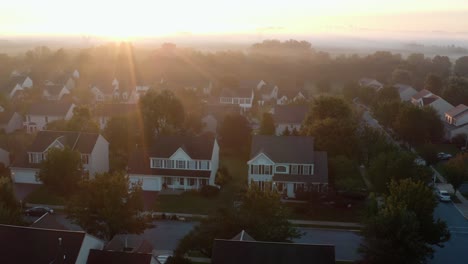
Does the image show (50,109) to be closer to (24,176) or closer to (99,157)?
(24,176)

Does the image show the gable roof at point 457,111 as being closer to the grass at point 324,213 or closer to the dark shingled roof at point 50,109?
the grass at point 324,213

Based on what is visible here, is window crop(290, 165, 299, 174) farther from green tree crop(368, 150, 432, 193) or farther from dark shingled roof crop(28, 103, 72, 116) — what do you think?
dark shingled roof crop(28, 103, 72, 116)

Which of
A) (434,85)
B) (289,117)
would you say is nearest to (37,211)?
(289,117)

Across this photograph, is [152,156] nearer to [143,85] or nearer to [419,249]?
[419,249]

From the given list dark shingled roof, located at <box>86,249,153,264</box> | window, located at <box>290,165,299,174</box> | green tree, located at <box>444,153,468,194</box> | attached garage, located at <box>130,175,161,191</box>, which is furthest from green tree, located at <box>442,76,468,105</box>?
dark shingled roof, located at <box>86,249,153,264</box>

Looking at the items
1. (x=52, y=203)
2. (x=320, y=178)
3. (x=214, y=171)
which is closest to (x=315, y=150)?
(x=320, y=178)

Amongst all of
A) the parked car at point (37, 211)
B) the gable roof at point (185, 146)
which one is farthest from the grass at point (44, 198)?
the gable roof at point (185, 146)
